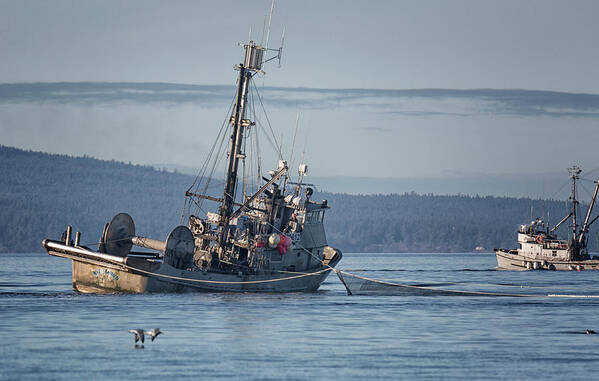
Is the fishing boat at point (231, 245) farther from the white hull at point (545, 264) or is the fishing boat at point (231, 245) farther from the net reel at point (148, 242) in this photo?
the white hull at point (545, 264)

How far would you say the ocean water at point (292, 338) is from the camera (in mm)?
40062

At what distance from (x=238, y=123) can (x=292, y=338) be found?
88.5ft

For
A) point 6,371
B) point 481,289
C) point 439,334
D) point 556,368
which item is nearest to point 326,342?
point 439,334

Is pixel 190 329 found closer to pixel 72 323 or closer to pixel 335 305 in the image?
pixel 72 323

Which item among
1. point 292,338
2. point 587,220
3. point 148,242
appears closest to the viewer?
point 292,338

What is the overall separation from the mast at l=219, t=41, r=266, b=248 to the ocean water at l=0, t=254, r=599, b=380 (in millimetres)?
7462

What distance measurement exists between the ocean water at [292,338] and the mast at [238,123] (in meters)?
7.46

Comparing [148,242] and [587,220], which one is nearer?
[148,242]

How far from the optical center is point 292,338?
165 ft

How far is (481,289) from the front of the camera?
322ft

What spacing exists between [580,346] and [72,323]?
27.0 meters

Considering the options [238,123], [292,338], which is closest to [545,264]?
[238,123]

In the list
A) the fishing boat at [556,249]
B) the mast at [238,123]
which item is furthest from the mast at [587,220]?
the mast at [238,123]

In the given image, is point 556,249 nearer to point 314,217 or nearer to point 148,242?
point 314,217
